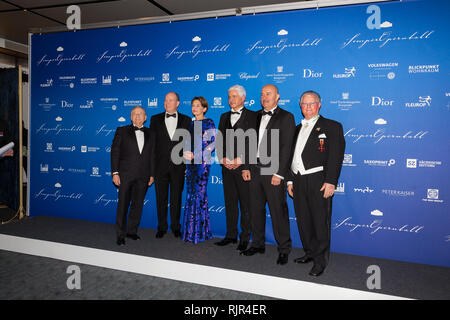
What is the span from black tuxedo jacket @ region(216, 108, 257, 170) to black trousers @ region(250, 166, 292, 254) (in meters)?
0.18

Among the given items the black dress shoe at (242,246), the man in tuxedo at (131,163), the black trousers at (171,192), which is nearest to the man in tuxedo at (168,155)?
the black trousers at (171,192)

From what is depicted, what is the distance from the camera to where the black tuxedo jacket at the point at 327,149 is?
2.93 m

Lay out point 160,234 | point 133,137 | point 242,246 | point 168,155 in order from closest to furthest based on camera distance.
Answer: point 242,246 < point 133,137 < point 168,155 < point 160,234

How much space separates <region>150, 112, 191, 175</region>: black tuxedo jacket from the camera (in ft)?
12.7

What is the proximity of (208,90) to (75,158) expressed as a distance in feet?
7.68

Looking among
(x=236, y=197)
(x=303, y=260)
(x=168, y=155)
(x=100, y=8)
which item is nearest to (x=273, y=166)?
(x=236, y=197)

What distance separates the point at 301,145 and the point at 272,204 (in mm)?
667

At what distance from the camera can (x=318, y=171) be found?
9.82 ft

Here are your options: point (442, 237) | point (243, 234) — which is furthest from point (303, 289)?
point (442, 237)

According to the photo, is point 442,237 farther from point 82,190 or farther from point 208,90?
point 82,190

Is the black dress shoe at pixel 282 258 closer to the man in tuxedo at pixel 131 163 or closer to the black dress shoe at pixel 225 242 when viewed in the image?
the black dress shoe at pixel 225 242

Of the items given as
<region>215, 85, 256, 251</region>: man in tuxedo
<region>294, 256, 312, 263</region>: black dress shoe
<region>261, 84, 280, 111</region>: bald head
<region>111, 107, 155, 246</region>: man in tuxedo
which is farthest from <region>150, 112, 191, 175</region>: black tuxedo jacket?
<region>294, 256, 312, 263</region>: black dress shoe

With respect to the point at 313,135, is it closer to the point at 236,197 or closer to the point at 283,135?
the point at 283,135

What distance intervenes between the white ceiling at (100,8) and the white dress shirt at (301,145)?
2288mm
